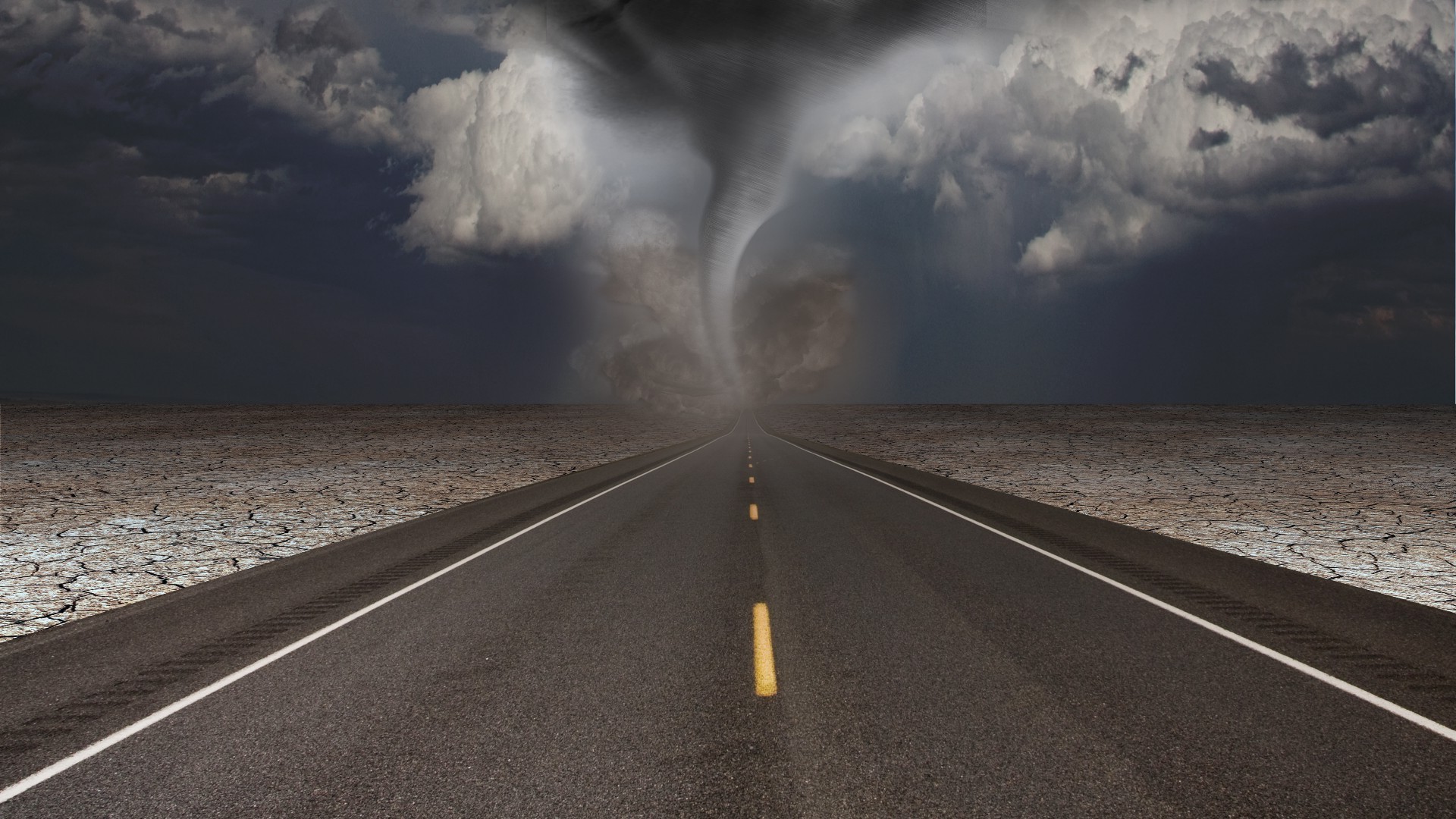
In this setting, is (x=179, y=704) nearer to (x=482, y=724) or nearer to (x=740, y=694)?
(x=482, y=724)

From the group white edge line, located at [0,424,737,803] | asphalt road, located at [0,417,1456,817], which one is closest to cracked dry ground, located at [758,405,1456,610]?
asphalt road, located at [0,417,1456,817]

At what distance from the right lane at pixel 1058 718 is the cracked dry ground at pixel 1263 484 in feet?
12.6

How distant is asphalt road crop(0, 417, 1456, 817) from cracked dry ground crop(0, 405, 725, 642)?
146 centimetres

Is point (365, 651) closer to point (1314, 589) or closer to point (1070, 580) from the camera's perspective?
point (1070, 580)

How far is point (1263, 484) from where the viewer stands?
19312mm

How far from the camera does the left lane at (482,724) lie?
3.44 meters

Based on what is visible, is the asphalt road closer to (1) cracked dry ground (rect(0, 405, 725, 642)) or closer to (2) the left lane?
(2) the left lane

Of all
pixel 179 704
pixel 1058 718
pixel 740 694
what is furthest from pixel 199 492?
pixel 1058 718

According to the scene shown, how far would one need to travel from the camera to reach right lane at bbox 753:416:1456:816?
11.2ft

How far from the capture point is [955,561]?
891cm

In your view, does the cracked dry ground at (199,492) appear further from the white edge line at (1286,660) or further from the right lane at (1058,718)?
the white edge line at (1286,660)

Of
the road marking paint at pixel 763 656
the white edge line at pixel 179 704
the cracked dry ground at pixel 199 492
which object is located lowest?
the cracked dry ground at pixel 199 492

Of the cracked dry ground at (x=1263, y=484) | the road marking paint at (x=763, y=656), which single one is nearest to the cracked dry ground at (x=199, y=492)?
the road marking paint at (x=763, y=656)

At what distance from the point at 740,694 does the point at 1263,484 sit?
19525 mm
